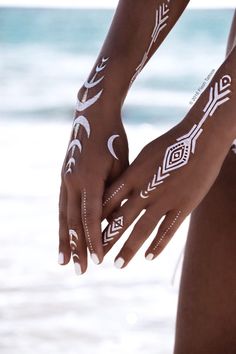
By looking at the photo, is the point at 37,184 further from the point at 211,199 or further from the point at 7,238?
the point at 211,199

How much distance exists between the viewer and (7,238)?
3.65m

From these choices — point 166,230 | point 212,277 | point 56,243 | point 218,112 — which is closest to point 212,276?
point 212,277

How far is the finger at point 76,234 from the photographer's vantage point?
1326 millimetres

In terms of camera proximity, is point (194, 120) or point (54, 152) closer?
point (194, 120)

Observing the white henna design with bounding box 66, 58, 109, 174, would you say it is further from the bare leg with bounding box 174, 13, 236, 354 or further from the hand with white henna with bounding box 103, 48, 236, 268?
the bare leg with bounding box 174, 13, 236, 354

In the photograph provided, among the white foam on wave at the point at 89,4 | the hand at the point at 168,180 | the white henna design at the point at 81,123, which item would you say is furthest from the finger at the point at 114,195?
the white foam on wave at the point at 89,4

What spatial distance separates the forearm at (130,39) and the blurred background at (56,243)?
0.34 feet

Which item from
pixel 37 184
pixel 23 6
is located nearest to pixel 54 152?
pixel 37 184

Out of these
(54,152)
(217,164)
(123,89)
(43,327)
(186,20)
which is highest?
(186,20)

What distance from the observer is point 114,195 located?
1.28 meters

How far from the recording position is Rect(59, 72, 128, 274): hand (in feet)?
4.25

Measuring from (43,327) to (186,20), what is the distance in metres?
13.5

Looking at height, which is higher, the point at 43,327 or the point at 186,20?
the point at 186,20

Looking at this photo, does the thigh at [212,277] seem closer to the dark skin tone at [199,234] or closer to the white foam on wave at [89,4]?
the dark skin tone at [199,234]
